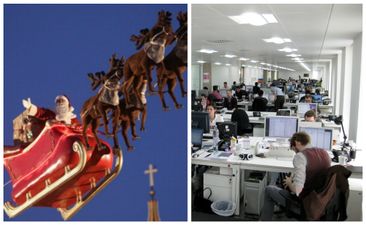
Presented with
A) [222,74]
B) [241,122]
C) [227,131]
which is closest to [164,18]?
[227,131]

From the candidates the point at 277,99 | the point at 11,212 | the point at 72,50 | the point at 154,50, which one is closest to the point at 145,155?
the point at 154,50

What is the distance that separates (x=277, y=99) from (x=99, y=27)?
7554mm

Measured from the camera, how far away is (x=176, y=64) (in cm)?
253

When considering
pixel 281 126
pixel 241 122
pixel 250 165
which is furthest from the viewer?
pixel 241 122

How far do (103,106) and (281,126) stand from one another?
2.65m

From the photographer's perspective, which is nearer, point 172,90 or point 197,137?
point 172,90

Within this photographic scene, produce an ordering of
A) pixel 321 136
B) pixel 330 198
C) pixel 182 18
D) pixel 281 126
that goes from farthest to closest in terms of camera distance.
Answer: pixel 281 126, pixel 321 136, pixel 330 198, pixel 182 18

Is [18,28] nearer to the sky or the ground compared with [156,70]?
nearer to the sky

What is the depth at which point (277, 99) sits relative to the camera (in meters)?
9.49

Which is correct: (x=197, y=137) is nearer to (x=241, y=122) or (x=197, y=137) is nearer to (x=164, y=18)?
(x=241, y=122)

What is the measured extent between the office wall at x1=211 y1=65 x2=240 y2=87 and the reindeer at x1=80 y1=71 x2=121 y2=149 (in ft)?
46.8

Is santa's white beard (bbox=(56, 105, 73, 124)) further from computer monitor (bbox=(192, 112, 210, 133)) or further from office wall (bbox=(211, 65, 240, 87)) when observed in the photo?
office wall (bbox=(211, 65, 240, 87))

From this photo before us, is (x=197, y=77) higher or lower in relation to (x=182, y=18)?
lower

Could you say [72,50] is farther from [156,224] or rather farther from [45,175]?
[156,224]
